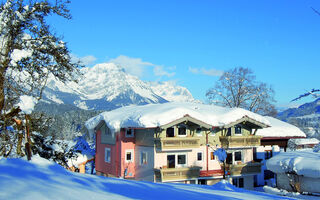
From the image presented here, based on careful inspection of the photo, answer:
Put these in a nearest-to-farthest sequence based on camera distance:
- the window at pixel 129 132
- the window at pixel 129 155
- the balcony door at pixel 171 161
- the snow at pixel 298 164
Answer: the snow at pixel 298 164
the balcony door at pixel 171 161
the window at pixel 129 155
the window at pixel 129 132

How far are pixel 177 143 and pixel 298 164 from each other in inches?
392

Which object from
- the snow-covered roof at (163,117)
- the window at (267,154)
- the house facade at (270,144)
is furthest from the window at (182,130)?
the window at (267,154)

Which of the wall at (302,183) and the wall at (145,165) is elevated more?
the wall at (145,165)

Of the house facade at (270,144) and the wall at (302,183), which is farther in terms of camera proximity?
the house facade at (270,144)

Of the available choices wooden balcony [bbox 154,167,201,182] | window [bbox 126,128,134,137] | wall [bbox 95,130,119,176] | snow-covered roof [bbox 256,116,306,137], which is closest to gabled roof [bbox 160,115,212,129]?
wooden balcony [bbox 154,167,201,182]

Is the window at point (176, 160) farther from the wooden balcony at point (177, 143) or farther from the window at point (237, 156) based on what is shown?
the window at point (237, 156)

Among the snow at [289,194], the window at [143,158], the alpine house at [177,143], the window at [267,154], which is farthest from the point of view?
the window at [267,154]

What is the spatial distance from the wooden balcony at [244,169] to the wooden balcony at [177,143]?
15.1ft

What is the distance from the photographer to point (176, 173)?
2714 cm

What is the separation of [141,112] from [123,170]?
5474 millimetres

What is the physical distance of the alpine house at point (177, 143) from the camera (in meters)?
27.2

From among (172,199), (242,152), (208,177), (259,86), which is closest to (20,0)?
(172,199)

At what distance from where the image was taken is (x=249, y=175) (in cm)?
3188

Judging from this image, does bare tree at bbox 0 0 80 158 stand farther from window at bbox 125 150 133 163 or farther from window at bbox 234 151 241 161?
window at bbox 234 151 241 161
